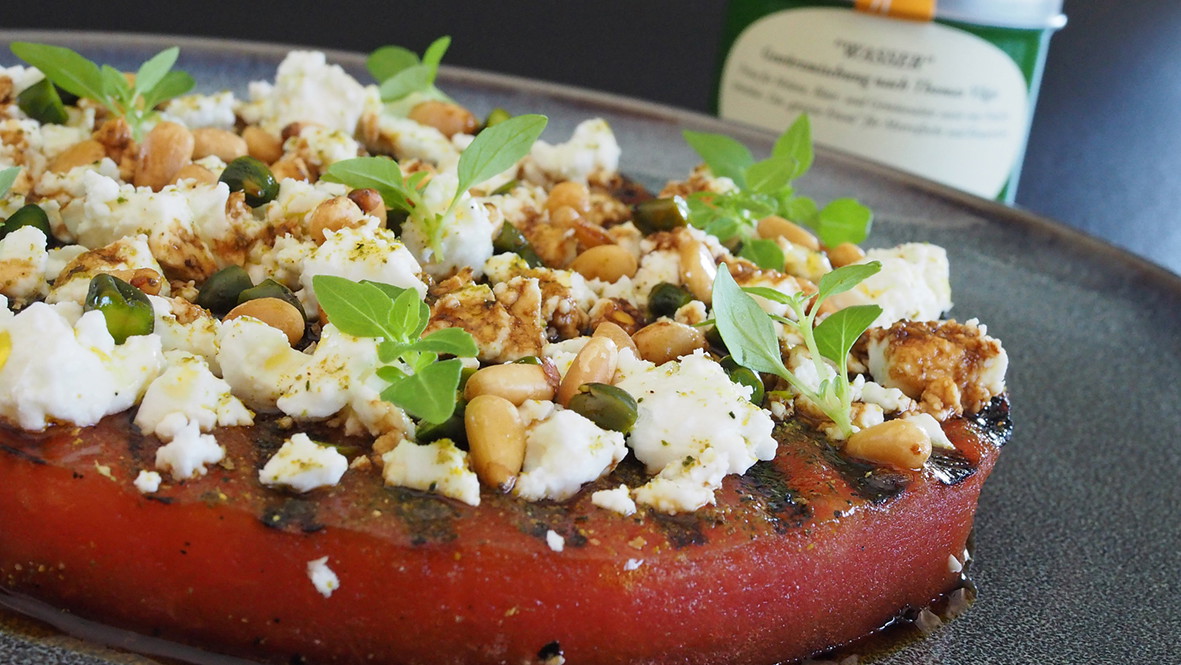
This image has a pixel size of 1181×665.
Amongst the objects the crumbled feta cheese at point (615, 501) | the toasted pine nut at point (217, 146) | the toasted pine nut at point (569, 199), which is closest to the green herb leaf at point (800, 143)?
the toasted pine nut at point (569, 199)

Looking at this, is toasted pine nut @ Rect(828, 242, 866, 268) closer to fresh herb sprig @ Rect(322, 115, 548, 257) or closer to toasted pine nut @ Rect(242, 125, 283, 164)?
fresh herb sprig @ Rect(322, 115, 548, 257)

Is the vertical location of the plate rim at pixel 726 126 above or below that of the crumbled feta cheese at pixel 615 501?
below

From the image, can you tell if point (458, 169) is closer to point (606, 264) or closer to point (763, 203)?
point (606, 264)

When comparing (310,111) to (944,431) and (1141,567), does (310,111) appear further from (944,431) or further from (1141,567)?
(1141,567)

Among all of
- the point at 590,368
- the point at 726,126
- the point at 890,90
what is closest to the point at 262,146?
the point at 590,368

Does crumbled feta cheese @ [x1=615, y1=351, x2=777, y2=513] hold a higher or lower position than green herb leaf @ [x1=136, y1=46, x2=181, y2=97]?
lower

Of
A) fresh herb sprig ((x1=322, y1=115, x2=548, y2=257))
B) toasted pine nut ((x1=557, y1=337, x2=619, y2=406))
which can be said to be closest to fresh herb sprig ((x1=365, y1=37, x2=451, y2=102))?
fresh herb sprig ((x1=322, y1=115, x2=548, y2=257))

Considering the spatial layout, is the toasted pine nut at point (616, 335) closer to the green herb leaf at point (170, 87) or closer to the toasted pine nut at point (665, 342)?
the toasted pine nut at point (665, 342)
